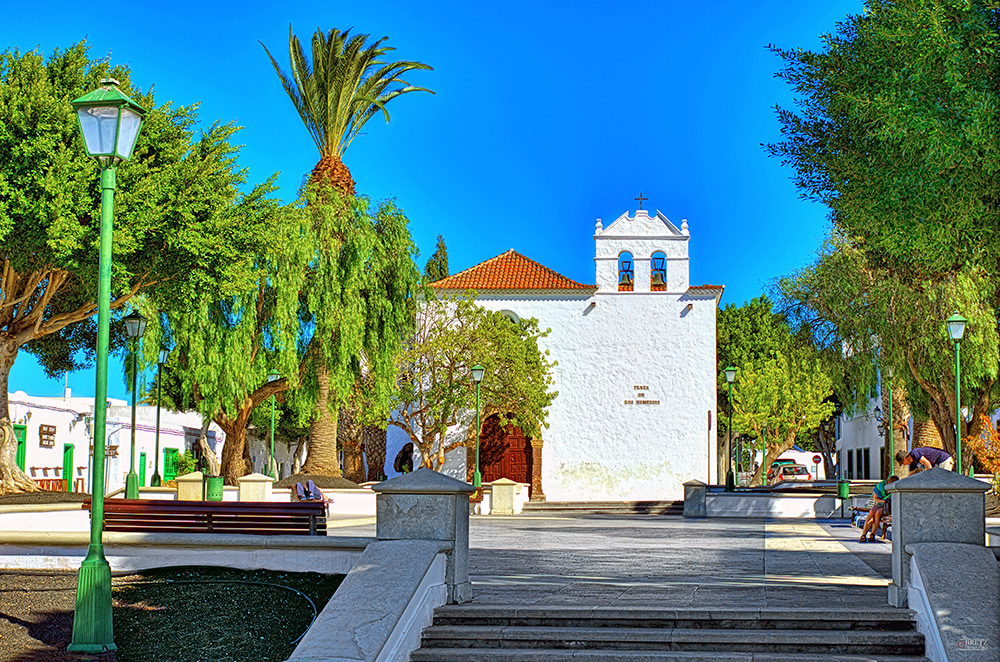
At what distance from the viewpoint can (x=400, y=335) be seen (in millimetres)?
33500

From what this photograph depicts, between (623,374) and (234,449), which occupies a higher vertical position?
(623,374)

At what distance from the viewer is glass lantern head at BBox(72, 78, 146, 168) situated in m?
9.15

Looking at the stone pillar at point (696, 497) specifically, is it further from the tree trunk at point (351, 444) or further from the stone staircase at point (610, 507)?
the tree trunk at point (351, 444)

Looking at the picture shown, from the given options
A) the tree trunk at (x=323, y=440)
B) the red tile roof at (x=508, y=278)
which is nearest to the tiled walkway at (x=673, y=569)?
the tree trunk at (x=323, y=440)

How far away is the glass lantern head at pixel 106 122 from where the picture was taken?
9148 mm

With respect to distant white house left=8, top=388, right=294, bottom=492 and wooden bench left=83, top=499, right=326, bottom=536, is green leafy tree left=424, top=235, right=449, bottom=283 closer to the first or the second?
distant white house left=8, top=388, right=294, bottom=492

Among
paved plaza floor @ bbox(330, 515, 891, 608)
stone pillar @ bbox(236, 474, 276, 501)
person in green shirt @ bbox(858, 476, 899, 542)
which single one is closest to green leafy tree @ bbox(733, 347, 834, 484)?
paved plaza floor @ bbox(330, 515, 891, 608)

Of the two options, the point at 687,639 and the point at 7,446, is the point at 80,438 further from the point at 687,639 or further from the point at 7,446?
the point at 687,639

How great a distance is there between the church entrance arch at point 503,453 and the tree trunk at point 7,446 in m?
21.9

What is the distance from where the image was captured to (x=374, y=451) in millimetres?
42188

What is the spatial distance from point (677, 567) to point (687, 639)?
5066 millimetres

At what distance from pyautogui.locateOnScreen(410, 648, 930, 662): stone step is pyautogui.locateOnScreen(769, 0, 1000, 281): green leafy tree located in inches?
191

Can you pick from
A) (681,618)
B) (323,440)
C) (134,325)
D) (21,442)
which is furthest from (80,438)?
(681,618)

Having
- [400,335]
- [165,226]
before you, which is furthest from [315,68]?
[165,226]
